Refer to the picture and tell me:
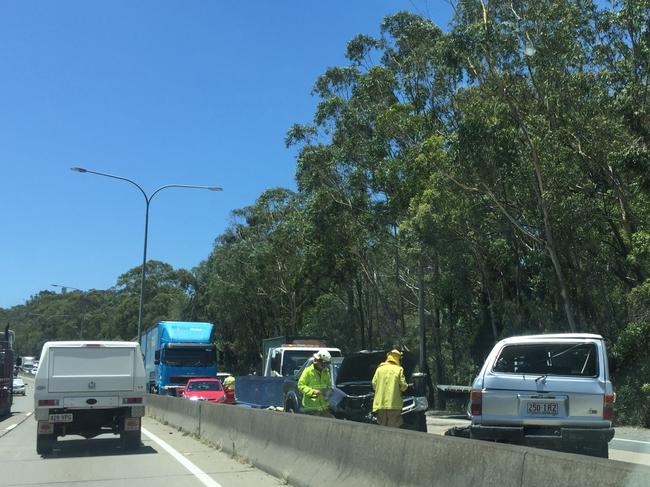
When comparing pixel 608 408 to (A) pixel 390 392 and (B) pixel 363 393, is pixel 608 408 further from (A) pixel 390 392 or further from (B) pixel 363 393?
(B) pixel 363 393

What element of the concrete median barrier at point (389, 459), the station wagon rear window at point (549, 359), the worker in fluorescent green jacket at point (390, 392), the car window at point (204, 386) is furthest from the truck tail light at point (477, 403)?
the car window at point (204, 386)

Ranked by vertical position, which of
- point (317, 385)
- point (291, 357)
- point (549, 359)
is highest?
point (549, 359)

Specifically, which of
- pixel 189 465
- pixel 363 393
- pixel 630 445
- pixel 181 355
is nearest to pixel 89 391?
pixel 189 465

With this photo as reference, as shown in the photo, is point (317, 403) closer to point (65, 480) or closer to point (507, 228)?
point (65, 480)

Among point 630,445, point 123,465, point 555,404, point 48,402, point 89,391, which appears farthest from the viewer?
point 630,445

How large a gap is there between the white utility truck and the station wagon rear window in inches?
317

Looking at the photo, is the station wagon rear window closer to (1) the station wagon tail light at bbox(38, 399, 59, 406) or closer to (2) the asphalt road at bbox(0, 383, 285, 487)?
(2) the asphalt road at bbox(0, 383, 285, 487)

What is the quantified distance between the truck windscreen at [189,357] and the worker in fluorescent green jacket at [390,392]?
78.2 ft

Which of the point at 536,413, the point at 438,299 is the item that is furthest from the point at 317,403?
the point at 438,299

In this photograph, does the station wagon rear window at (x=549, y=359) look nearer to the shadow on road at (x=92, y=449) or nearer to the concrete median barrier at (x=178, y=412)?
the shadow on road at (x=92, y=449)

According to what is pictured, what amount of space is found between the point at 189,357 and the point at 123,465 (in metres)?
22.0

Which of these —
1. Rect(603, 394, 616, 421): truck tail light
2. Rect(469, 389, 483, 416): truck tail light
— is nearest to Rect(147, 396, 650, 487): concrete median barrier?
Rect(469, 389, 483, 416): truck tail light

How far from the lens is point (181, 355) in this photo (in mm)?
33688

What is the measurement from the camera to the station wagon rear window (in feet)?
31.8
